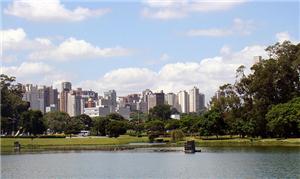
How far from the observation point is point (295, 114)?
Answer: 3076 inches

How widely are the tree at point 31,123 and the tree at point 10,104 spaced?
1.26 meters

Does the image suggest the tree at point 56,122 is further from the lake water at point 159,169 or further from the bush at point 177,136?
the lake water at point 159,169

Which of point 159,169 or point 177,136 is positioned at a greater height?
point 177,136

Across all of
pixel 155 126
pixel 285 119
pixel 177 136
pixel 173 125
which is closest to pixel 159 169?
pixel 285 119

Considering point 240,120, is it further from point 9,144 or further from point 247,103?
point 9,144

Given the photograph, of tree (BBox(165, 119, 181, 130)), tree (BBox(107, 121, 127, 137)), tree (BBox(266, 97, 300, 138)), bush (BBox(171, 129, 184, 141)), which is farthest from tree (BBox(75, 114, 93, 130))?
tree (BBox(266, 97, 300, 138))

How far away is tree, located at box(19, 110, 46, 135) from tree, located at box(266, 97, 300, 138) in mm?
46375

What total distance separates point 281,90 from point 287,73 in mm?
3338

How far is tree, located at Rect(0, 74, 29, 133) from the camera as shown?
105 meters

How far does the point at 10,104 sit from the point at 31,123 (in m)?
5.61

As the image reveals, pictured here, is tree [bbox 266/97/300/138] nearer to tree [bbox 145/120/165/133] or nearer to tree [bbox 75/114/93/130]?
tree [bbox 145/120/165/133]

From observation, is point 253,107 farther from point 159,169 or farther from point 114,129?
point 159,169

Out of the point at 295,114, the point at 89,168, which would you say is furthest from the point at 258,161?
the point at 295,114

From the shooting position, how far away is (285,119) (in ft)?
257
